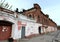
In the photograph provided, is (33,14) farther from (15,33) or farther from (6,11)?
(6,11)

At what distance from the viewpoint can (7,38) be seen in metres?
14.9

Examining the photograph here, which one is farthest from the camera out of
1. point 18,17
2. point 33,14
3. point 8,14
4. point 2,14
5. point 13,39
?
point 33,14

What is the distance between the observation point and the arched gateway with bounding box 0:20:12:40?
45.8 ft

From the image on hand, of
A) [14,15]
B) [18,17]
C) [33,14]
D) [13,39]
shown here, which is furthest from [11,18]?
A: [33,14]

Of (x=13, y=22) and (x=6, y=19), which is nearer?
(x=6, y=19)

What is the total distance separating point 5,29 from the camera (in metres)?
14.6

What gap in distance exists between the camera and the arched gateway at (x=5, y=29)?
14.0 m

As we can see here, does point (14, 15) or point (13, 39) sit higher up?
point (14, 15)

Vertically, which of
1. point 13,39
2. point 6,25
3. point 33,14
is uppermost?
point 33,14

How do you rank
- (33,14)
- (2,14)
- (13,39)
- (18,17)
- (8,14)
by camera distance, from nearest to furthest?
(2,14) → (8,14) → (13,39) → (18,17) → (33,14)

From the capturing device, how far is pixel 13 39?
594 inches

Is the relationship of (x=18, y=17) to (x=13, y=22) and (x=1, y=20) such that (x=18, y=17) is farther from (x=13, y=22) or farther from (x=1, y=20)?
(x=1, y=20)

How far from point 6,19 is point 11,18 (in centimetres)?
107

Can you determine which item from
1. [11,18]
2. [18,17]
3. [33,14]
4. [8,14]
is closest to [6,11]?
[8,14]
